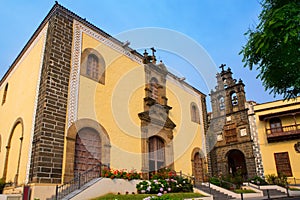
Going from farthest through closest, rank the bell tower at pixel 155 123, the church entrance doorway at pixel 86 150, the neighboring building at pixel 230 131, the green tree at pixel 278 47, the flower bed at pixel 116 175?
1. the neighboring building at pixel 230 131
2. the bell tower at pixel 155 123
3. the church entrance doorway at pixel 86 150
4. the flower bed at pixel 116 175
5. the green tree at pixel 278 47

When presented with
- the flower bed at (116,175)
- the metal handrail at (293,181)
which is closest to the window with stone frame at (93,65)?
the flower bed at (116,175)

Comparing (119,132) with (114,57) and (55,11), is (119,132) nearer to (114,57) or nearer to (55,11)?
(114,57)

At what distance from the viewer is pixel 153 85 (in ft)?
50.9

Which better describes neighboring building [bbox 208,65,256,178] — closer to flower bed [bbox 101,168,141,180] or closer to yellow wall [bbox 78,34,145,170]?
yellow wall [bbox 78,34,145,170]

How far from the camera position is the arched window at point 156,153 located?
13.2m

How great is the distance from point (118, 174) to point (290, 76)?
6910 mm

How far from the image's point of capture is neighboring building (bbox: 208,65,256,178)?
23.7 metres

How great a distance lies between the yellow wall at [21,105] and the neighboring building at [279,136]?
19475mm

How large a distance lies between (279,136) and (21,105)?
66.0ft

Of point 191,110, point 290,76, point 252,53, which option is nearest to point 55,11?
point 252,53

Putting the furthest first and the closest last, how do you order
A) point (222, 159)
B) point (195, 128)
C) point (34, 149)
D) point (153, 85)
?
point (222, 159) → point (195, 128) → point (153, 85) → point (34, 149)

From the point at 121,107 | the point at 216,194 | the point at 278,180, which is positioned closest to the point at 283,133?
the point at 278,180

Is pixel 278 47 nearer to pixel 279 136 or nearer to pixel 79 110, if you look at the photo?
pixel 79 110

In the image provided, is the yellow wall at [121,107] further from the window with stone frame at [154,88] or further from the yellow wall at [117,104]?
the window with stone frame at [154,88]
